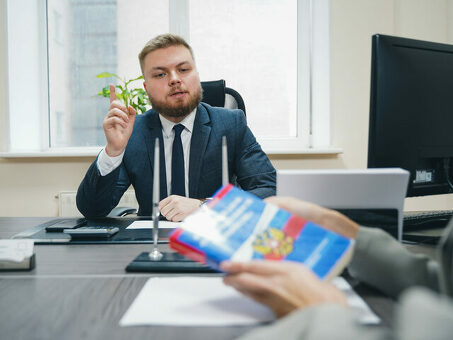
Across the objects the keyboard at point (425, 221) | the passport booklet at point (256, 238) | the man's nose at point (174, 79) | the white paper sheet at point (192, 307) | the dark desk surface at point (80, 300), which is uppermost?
the man's nose at point (174, 79)

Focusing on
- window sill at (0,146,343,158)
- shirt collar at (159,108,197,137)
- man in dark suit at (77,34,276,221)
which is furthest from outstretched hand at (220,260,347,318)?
window sill at (0,146,343,158)

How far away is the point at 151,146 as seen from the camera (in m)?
1.70

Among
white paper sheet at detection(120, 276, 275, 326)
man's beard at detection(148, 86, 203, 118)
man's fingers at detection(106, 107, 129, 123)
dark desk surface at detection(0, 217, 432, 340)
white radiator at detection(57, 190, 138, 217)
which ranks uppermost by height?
man's beard at detection(148, 86, 203, 118)

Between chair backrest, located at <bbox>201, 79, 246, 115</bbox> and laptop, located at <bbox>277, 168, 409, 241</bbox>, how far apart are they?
125 cm

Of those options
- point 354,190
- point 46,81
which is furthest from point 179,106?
point 46,81

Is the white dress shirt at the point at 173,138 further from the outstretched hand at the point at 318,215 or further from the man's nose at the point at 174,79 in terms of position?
the outstretched hand at the point at 318,215

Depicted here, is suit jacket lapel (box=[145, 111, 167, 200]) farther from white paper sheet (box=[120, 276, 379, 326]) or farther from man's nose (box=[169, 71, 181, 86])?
white paper sheet (box=[120, 276, 379, 326])

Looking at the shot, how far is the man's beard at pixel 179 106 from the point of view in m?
1.79

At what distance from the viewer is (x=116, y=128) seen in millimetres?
1532

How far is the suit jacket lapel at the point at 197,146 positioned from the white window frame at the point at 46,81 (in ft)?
2.90

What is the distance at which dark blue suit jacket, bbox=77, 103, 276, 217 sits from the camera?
5.56 feet

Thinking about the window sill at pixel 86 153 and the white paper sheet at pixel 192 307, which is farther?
the window sill at pixel 86 153

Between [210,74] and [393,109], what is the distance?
202cm

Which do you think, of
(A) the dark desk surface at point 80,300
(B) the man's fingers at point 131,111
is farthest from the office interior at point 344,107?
(A) the dark desk surface at point 80,300
